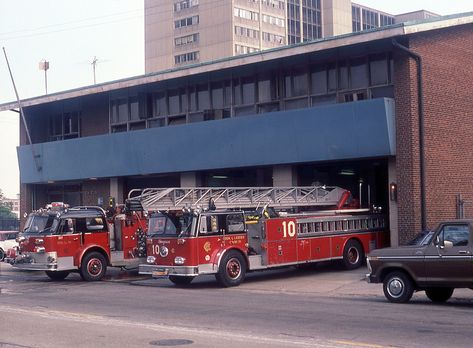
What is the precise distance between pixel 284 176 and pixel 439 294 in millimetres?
13572

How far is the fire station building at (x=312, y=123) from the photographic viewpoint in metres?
27.0

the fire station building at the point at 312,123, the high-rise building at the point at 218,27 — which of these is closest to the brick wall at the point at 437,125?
the fire station building at the point at 312,123

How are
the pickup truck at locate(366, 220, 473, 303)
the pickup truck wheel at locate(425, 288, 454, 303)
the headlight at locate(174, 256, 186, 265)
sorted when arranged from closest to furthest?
the pickup truck at locate(366, 220, 473, 303) → the pickup truck wheel at locate(425, 288, 454, 303) → the headlight at locate(174, 256, 186, 265)

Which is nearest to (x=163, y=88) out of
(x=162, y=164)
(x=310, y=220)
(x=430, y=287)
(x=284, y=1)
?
(x=162, y=164)

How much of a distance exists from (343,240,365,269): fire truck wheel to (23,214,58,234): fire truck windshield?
9.61 m

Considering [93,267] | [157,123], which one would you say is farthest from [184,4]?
[93,267]

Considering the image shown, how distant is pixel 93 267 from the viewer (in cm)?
2573

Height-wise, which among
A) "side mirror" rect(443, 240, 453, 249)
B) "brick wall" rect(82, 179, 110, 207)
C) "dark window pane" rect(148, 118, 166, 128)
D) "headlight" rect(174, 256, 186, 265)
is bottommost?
"headlight" rect(174, 256, 186, 265)

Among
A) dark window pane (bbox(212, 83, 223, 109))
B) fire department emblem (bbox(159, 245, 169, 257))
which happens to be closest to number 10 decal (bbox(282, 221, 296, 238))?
fire department emblem (bbox(159, 245, 169, 257))

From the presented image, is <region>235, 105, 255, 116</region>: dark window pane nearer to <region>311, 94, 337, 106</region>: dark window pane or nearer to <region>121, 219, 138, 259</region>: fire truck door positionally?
<region>311, 94, 337, 106</region>: dark window pane

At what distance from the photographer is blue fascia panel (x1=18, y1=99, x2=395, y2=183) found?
2730cm

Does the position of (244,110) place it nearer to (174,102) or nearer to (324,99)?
(324,99)

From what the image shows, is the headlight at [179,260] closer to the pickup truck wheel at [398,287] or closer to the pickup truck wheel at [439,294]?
the pickup truck wheel at [398,287]

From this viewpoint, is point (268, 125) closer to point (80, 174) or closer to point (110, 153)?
point (110, 153)
